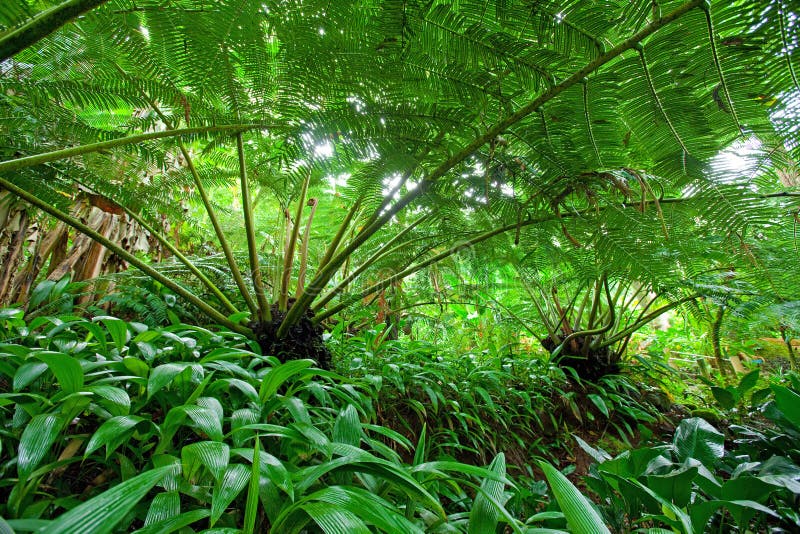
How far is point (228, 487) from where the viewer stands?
1.64 ft

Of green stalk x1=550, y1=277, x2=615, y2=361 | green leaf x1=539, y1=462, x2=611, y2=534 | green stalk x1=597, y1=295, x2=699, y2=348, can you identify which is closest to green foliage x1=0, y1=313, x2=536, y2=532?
green leaf x1=539, y1=462, x2=611, y2=534

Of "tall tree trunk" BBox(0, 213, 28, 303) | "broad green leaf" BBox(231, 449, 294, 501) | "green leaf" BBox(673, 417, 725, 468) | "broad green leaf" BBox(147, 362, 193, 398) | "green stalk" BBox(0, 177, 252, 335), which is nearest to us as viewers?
"broad green leaf" BBox(231, 449, 294, 501)

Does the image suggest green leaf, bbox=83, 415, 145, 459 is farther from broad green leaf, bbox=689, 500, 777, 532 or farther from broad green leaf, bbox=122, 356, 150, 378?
broad green leaf, bbox=689, 500, 777, 532

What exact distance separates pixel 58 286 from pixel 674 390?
3.26m

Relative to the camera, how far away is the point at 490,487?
701 mm

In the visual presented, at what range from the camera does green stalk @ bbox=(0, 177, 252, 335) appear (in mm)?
927

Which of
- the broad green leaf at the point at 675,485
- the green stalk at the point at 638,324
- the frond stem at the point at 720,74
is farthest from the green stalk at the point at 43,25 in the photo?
the green stalk at the point at 638,324

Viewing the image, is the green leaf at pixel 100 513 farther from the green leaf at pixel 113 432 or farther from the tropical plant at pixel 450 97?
the tropical plant at pixel 450 97

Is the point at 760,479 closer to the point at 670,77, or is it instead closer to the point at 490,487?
the point at 490,487

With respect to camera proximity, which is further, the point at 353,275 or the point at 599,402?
the point at 599,402

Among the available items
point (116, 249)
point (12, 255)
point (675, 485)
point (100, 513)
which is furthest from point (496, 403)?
point (12, 255)

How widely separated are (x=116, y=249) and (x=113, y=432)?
31.1 inches

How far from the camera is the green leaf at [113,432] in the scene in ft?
1.69

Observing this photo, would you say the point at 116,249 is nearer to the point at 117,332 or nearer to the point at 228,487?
the point at 117,332
